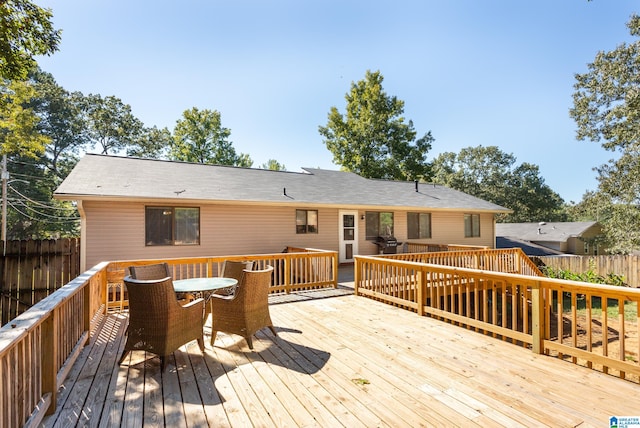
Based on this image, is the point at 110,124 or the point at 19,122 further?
the point at 110,124

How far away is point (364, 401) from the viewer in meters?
2.66

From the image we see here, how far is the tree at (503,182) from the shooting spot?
125 feet

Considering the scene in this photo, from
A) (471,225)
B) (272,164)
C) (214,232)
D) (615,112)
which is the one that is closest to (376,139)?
(471,225)

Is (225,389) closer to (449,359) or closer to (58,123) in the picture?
(449,359)

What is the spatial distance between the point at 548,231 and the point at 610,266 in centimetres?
1666

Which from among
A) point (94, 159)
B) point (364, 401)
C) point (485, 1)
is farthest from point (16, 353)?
point (485, 1)

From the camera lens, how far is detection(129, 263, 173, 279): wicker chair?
4.40 meters

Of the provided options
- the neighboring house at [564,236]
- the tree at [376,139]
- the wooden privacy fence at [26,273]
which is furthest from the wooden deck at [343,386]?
the neighboring house at [564,236]

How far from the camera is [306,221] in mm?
11406

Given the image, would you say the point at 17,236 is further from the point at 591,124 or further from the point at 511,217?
the point at 511,217

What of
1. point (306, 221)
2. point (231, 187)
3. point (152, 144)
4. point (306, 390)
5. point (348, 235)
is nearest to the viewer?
point (306, 390)

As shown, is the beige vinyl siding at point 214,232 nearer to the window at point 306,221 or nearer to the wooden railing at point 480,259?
the window at point 306,221

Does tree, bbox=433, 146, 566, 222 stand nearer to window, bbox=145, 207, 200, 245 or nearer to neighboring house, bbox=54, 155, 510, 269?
neighboring house, bbox=54, 155, 510, 269

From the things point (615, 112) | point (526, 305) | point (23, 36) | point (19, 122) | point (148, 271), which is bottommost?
point (526, 305)
